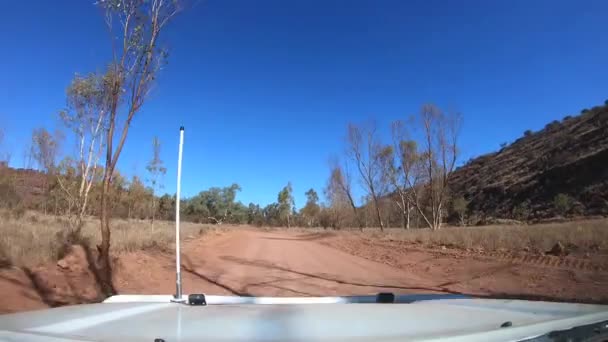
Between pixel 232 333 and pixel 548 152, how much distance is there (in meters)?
65.9

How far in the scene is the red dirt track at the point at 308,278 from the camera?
7.53m

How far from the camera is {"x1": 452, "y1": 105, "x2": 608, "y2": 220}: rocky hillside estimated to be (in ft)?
132

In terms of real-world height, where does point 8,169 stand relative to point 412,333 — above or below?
above

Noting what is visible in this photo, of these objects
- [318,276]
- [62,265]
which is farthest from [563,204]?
[62,265]

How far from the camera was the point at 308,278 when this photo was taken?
10.4 m

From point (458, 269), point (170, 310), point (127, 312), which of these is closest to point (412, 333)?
point (170, 310)

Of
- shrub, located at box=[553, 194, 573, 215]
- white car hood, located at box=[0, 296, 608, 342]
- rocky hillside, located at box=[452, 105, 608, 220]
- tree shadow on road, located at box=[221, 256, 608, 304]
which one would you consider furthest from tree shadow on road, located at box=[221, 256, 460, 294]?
shrub, located at box=[553, 194, 573, 215]

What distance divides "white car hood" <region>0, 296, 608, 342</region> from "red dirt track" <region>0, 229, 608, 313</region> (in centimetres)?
491

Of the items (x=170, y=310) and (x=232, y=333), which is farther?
(x=170, y=310)

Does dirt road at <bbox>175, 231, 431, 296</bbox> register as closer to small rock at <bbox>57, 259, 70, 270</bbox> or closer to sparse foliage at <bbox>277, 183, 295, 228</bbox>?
small rock at <bbox>57, 259, 70, 270</bbox>

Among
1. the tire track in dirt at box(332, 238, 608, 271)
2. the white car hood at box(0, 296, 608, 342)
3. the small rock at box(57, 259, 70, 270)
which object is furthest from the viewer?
the tire track in dirt at box(332, 238, 608, 271)

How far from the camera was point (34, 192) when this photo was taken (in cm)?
4212

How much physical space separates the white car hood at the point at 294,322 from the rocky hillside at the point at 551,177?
39.0m

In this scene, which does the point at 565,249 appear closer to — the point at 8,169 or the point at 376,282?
the point at 376,282
